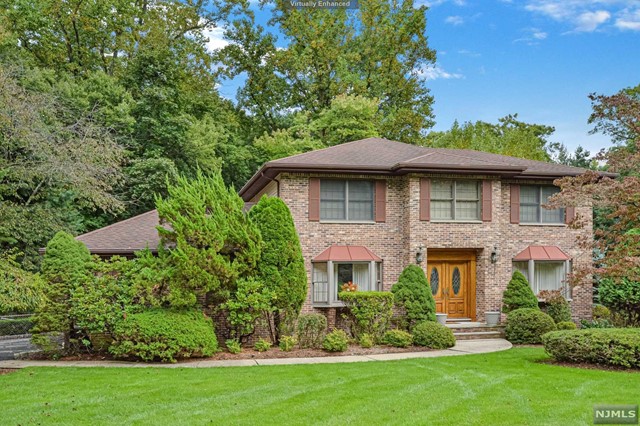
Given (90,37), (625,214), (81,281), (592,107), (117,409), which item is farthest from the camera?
(90,37)

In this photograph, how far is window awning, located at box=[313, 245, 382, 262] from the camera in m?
16.6

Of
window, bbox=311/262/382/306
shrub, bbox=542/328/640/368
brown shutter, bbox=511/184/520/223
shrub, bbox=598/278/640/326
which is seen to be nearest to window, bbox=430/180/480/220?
brown shutter, bbox=511/184/520/223

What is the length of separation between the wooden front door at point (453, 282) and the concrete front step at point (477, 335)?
100 cm

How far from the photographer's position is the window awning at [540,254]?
18.1 m

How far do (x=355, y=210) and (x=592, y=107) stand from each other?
7132 millimetres

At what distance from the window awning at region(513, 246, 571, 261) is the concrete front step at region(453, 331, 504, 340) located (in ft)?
8.59

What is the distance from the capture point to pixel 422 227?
17.0 metres

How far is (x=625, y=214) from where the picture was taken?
11727mm

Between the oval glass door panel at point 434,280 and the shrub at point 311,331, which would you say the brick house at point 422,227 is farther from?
the shrub at point 311,331

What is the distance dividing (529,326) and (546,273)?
3.18 meters

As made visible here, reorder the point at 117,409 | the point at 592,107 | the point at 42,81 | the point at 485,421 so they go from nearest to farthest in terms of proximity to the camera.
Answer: the point at 485,421
the point at 117,409
the point at 592,107
the point at 42,81

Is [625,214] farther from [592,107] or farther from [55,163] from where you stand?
[55,163]

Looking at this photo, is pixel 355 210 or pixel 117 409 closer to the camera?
pixel 117 409

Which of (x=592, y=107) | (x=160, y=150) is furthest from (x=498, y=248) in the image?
(x=160, y=150)
